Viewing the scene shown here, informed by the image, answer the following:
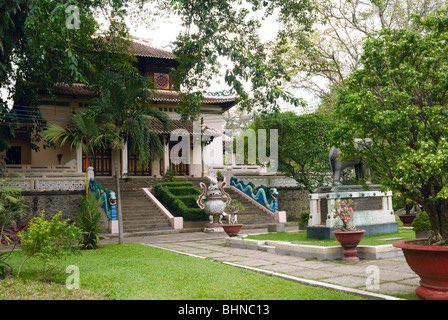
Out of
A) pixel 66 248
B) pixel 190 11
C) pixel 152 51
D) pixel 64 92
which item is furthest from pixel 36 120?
pixel 66 248

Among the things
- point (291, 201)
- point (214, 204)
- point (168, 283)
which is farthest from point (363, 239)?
point (291, 201)

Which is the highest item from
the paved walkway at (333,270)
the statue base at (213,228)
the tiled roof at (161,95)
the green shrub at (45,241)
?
the tiled roof at (161,95)

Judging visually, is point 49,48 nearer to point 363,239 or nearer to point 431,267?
point 363,239

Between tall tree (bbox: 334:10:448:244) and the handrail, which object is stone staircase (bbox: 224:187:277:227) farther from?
tall tree (bbox: 334:10:448:244)

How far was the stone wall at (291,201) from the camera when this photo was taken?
2183 centimetres

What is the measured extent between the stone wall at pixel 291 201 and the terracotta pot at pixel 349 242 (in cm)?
1386

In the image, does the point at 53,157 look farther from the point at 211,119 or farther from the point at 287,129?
the point at 287,129

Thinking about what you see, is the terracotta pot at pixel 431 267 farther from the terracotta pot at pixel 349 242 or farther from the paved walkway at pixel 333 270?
the terracotta pot at pixel 349 242

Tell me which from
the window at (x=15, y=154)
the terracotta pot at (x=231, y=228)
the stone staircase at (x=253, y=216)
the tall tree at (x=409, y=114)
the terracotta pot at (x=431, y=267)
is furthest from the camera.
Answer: the window at (x=15, y=154)

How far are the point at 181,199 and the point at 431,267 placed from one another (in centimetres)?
1391

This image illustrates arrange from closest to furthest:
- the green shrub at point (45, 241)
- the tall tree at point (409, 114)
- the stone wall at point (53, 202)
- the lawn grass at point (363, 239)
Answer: the tall tree at point (409, 114), the green shrub at point (45, 241), the lawn grass at point (363, 239), the stone wall at point (53, 202)

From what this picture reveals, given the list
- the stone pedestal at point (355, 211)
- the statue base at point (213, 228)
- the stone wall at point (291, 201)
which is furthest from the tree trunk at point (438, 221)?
the stone wall at point (291, 201)
